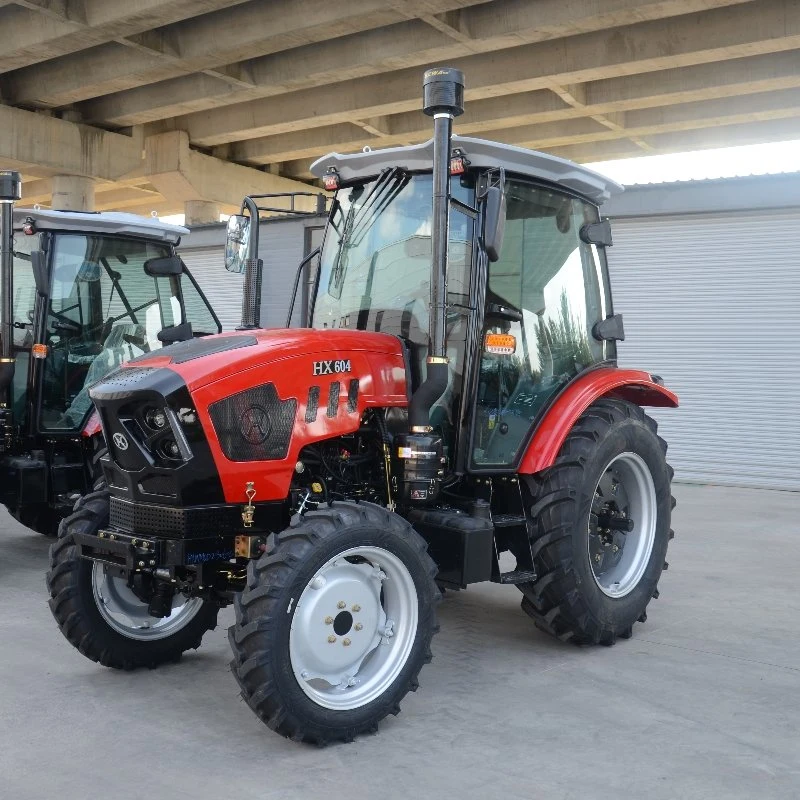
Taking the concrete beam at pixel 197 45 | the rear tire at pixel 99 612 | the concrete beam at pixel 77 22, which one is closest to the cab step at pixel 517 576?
the rear tire at pixel 99 612

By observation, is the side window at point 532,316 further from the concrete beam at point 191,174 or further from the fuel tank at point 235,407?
the concrete beam at point 191,174

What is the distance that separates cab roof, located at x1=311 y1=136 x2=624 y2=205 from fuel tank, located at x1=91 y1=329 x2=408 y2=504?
0.99 meters

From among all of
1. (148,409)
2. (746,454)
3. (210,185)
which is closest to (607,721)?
(148,409)

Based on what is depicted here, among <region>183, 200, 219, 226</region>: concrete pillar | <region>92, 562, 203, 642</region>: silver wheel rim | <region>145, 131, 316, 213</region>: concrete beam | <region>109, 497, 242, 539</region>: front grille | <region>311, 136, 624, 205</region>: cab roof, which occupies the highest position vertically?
<region>145, 131, 316, 213</region>: concrete beam

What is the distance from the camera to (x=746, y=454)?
11.2m

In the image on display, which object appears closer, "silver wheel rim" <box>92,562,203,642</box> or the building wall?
"silver wheel rim" <box>92,562,203,642</box>

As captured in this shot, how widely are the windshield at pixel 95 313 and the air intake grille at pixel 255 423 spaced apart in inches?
149

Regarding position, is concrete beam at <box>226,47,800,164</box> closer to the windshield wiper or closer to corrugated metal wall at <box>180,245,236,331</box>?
corrugated metal wall at <box>180,245,236,331</box>

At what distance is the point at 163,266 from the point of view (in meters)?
7.66

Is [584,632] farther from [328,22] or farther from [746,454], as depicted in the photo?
[328,22]

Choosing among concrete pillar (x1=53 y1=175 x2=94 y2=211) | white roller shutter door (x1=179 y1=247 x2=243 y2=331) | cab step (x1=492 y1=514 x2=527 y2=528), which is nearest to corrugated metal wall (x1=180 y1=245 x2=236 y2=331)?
white roller shutter door (x1=179 y1=247 x2=243 y2=331)

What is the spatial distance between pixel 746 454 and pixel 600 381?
688 cm

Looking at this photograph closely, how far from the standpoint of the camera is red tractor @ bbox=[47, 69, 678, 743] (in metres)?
3.81

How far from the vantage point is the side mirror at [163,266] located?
301 inches
